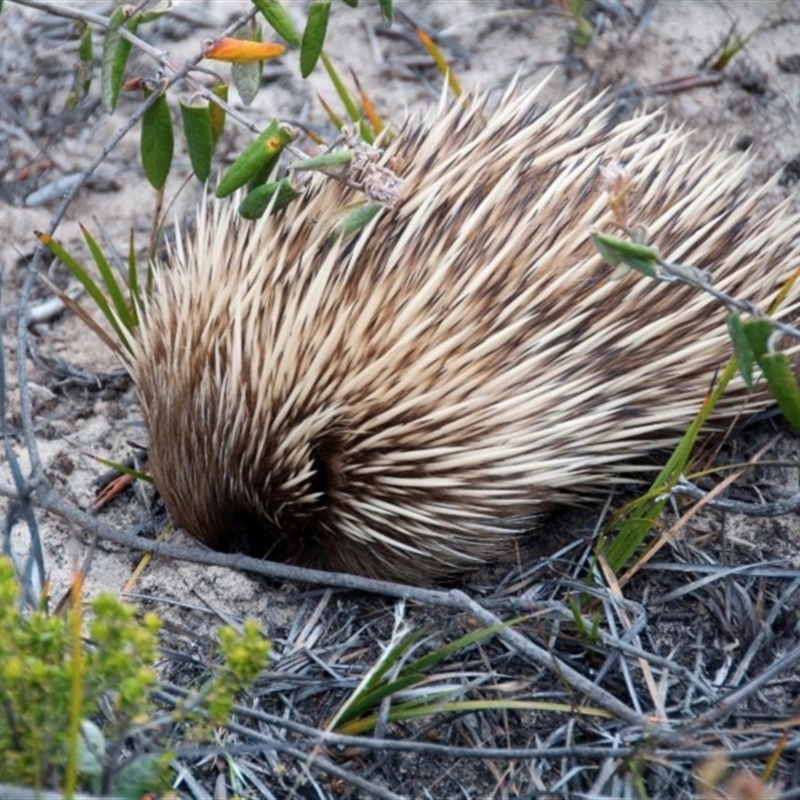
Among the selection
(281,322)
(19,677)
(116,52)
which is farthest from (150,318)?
(19,677)

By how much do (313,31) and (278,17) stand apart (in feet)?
0.22

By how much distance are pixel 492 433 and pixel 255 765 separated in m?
0.72

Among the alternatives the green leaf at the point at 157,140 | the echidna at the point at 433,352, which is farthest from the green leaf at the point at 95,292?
the green leaf at the point at 157,140

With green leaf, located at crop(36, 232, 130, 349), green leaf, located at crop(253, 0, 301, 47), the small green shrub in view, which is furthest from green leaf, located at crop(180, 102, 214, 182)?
the small green shrub

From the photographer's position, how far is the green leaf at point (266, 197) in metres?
2.22

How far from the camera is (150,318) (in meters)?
2.60

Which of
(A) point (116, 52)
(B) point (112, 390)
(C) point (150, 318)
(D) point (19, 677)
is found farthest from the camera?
(B) point (112, 390)

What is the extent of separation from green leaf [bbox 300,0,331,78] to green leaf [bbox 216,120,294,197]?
0.14 m

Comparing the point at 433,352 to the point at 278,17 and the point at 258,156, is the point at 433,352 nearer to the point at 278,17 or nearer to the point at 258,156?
the point at 258,156

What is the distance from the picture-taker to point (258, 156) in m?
2.22

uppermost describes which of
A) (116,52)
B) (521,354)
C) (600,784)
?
(116,52)

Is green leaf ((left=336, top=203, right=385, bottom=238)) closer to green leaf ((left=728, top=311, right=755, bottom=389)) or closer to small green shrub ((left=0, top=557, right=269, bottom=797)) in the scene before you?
green leaf ((left=728, top=311, right=755, bottom=389))

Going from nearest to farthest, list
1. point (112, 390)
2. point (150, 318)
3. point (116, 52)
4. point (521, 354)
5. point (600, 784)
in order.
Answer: point (600, 784) → point (116, 52) → point (521, 354) → point (150, 318) → point (112, 390)

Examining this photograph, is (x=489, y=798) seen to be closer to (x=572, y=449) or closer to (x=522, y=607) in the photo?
(x=522, y=607)
